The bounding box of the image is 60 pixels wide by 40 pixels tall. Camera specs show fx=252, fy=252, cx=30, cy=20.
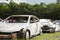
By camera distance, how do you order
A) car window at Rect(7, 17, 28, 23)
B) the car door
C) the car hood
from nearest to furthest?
1. the car hood
2. the car door
3. car window at Rect(7, 17, 28, 23)

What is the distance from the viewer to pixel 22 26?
14055 mm

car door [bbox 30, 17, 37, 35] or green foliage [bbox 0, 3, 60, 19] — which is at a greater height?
green foliage [bbox 0, 3, 60, 19]

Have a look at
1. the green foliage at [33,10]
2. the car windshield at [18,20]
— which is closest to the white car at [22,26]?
the car windshield at [18,20]

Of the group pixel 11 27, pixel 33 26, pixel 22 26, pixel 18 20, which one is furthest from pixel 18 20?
pixel 11 27

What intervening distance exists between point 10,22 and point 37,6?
1115 cm

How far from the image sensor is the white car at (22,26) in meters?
13.7

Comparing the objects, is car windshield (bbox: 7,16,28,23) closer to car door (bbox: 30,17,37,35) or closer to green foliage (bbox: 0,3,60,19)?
car door (bbox: 30,17,37,35)

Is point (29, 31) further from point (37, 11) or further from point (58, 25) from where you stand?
point (37, 11)

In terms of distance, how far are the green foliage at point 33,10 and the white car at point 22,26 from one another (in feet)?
27.9

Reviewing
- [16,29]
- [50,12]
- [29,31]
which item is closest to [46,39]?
[29,31]

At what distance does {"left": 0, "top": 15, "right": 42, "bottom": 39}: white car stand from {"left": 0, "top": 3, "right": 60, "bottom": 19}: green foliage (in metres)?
8.51

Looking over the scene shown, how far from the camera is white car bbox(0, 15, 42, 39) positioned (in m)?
13.7

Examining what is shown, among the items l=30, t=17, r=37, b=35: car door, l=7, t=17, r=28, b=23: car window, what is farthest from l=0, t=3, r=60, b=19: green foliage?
l=7, t=17, r=28, b=23: car window

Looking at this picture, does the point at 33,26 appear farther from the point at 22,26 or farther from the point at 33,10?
the point at 33,10
